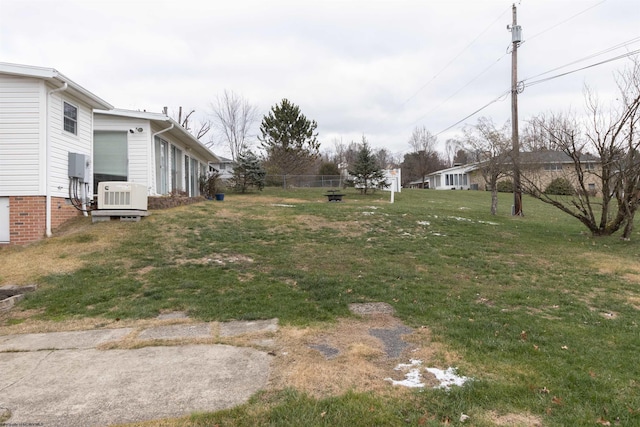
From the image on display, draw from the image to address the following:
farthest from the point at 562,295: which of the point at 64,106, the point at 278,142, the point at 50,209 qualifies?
the point at 278,142

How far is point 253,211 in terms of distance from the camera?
13219mm

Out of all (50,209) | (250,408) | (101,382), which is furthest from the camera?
(50,209)

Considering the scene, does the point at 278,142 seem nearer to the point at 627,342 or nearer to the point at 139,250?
the point at 139,250

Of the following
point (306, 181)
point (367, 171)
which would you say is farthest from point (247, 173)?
point (306, 181)

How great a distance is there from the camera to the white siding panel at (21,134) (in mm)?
8727

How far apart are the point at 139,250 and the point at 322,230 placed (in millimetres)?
4513

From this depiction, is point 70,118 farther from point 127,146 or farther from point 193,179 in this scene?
point 193,179

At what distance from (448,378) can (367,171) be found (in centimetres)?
2113

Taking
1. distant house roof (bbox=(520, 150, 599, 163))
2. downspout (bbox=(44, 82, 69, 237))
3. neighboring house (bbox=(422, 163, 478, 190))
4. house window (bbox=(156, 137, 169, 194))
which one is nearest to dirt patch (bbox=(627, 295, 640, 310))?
Result: distant house roof (bbox=(520, 150, 599, 163))

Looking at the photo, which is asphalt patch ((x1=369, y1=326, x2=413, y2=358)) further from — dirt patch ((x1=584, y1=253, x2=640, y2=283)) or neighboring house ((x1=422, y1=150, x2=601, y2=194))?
neighboring house ((x1=422, y1=150, x2=601, y2=194))

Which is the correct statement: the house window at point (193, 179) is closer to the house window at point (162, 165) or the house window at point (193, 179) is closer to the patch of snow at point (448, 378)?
→ the house window at point (162, 165)

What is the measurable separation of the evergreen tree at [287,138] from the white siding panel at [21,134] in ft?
76.0

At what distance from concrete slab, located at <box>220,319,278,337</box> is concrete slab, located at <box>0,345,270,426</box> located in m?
Result: 0.42

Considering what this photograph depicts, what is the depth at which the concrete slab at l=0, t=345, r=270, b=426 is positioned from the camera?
2732 mm
